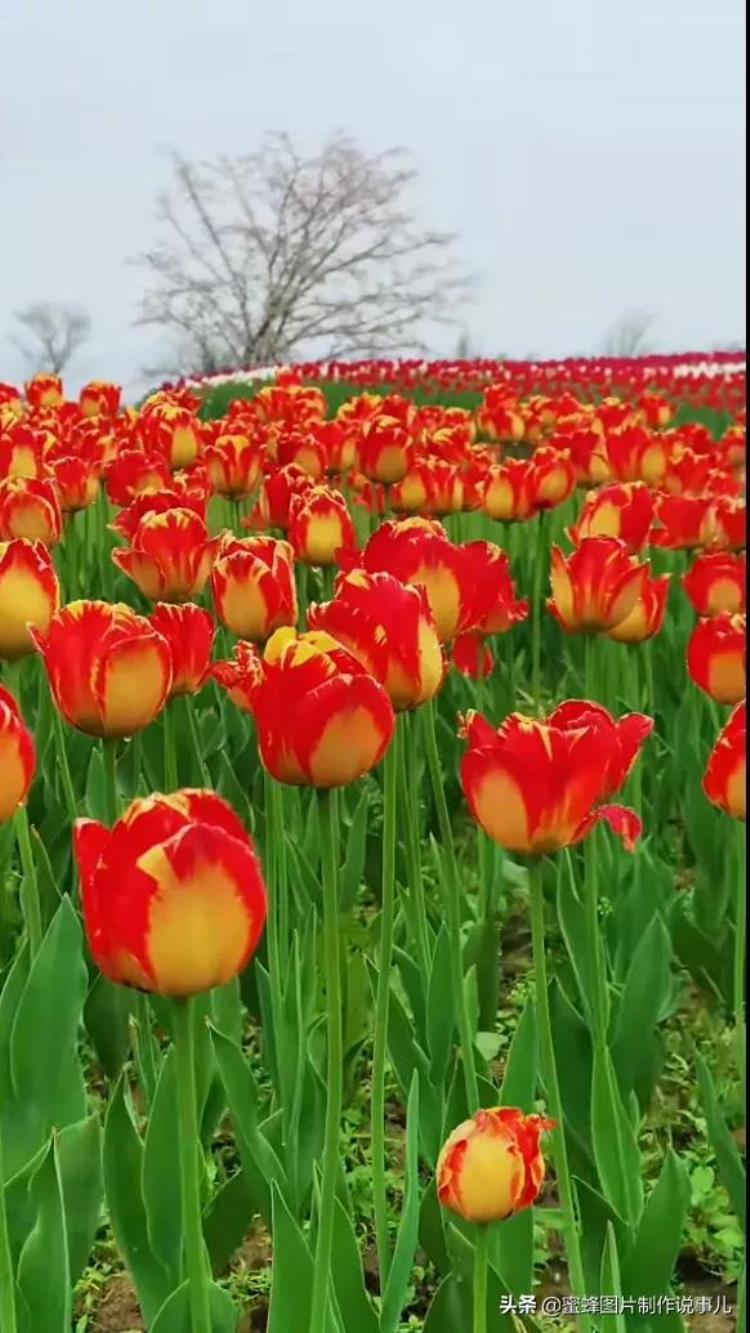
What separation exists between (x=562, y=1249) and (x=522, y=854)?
2.65 feet

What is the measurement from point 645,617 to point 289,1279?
0.97m

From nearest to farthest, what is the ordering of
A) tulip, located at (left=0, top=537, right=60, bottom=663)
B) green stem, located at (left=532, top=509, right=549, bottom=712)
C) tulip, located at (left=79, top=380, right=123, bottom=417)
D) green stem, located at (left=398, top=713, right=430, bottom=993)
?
tulip, located at (left=0, top=537, right=60, bottom=663), green stem, located at (left=398, top=713, right=430, bottom=993), green stem, located at (left=532, top=509, right=549, bottom=712), tulip, located at (left=79, top=380, right=123, bottom=417)

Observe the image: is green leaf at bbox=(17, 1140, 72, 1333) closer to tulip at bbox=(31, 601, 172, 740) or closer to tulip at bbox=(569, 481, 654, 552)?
tulip at bbox=(31, 601, 172, 740)

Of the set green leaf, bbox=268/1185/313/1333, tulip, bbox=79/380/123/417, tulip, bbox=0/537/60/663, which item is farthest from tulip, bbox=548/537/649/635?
tulip, bbox=79/380/123/417

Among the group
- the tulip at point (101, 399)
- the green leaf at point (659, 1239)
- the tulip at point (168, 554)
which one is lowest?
the green leaf at point (659, 1239)

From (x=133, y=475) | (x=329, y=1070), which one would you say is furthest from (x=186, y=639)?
(x=133, y=475)

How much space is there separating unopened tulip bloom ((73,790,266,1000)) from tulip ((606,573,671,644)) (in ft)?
3.57

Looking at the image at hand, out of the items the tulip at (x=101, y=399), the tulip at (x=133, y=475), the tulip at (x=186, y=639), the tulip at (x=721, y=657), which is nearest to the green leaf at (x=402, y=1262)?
the tulip at (x=186, y=639)

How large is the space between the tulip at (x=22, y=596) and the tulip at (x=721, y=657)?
61cm

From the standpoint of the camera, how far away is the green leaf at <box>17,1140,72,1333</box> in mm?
971

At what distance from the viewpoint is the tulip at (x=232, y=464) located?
2424 millimetres

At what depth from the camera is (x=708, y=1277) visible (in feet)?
4.95

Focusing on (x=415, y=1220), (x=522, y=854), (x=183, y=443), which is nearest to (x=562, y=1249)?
(x=415, y=1220)

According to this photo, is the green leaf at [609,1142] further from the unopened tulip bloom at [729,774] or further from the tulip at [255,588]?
the tulip at [255,588]
